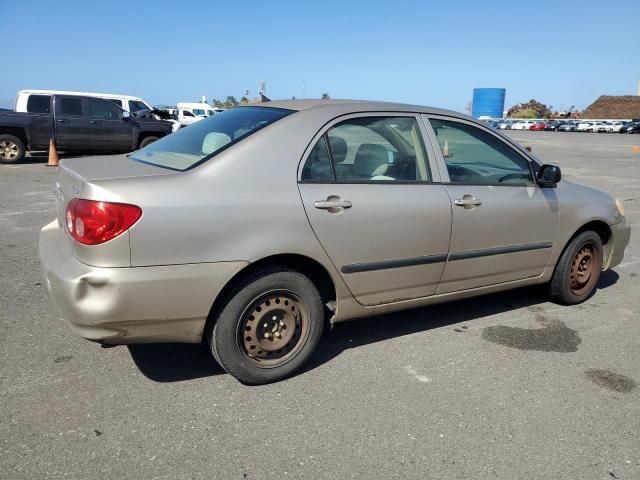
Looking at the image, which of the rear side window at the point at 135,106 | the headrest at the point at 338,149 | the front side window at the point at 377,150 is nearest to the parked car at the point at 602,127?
the rear side window at the point at 135,106

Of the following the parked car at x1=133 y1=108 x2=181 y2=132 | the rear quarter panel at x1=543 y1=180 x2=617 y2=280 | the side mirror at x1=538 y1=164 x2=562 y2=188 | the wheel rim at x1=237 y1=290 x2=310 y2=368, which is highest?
the parked car at x1=133 y1=108 x2=181 y2=132

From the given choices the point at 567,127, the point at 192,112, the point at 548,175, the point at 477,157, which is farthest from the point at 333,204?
the point at 567,127

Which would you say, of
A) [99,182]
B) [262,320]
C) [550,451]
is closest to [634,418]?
[550,451]

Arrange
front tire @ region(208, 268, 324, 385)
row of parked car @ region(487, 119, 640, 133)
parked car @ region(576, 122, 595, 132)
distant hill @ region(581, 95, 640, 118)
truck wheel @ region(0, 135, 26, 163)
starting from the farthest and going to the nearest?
distant hill @ region(581, 95, 640, 118) < parked car @ region(576, 122, 595, 132) < row of parked car @ region(487, 119, 640, 133) < truck wheel @ region(0, 135, 26, 163) < front tire @ region(208, 268, 324, 385)

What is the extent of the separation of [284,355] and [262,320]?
279 millimetres

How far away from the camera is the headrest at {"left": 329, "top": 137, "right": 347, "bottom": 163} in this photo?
3393 millimetres

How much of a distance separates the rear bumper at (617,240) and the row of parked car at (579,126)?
51864 mm

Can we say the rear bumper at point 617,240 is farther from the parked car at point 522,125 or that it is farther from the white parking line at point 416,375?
the parked car at point 522,125

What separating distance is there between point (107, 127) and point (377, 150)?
12.8m

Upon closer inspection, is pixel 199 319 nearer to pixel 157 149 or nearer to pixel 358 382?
pixel 358 382

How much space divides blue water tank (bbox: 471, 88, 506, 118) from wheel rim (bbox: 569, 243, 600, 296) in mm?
92075

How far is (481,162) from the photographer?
4.19 meters

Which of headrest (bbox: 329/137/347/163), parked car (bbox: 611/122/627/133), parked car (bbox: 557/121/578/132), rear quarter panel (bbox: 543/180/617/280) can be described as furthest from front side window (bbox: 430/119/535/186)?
parked car (bbox: 557/121/578/132)

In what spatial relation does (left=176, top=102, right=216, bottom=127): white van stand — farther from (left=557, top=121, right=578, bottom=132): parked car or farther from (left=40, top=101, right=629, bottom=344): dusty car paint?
(left=557, top=121, right=578, bottom=132): parked car
